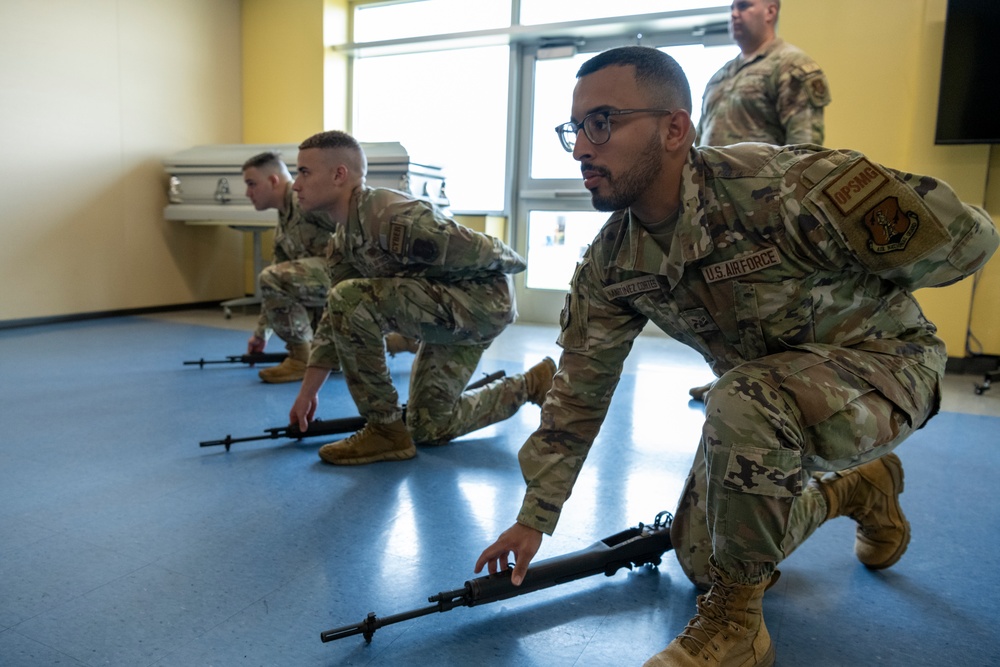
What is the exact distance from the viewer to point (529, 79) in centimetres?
552

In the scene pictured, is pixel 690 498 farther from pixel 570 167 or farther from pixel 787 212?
pixel 570 167

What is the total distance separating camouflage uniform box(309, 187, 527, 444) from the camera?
2.19m

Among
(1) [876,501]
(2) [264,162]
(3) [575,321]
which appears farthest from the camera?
(2) [264,162]

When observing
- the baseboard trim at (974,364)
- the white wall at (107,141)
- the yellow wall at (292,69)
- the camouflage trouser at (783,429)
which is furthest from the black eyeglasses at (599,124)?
the yellow wall at (292,69)

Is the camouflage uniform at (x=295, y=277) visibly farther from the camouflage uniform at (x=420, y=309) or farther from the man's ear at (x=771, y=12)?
the man's ear at (x=771, y=12)

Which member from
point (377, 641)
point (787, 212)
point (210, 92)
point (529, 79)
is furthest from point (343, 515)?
point (210, 92)

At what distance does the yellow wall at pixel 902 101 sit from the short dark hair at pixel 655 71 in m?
3.38

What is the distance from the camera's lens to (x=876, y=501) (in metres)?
1.50

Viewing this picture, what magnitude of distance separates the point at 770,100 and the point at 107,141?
4614mm

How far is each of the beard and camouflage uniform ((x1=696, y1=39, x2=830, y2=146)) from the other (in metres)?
1.60

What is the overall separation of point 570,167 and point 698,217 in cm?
433

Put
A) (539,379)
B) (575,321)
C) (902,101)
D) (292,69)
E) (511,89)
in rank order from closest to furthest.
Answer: (575,321)
(539,379)
(902,101)
(511,89)
(292,69)

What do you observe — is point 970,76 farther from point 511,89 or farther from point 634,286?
point 634,286

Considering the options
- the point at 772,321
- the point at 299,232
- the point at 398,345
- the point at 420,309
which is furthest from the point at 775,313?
the point at 299,232
